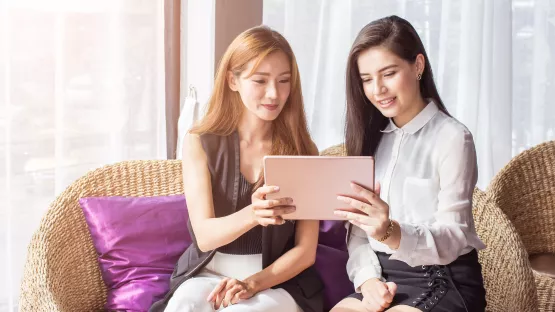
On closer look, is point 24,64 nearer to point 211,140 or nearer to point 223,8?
point 211,140

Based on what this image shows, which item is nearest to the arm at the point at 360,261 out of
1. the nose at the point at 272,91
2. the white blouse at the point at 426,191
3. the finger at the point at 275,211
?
the white blouse at the point at 426,191

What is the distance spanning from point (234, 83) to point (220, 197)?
0.96ft

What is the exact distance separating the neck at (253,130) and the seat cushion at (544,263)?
44.2 inches

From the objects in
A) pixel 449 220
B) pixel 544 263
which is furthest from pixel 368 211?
pixel 544 263

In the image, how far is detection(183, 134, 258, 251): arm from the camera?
1807mm

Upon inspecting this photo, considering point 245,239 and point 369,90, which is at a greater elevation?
point 369,90

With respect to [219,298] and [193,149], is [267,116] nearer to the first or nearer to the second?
[193,149]

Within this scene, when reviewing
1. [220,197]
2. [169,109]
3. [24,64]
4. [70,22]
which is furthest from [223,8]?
[220,197]

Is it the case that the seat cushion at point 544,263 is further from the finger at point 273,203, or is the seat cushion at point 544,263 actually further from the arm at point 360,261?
the finger at point 273,203

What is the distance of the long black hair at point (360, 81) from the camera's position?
186cm

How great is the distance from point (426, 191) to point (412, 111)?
213 millimetres

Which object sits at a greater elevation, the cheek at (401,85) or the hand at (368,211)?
the cheek at (401,85)

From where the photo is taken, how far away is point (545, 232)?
108 inches

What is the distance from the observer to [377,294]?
1.83m
